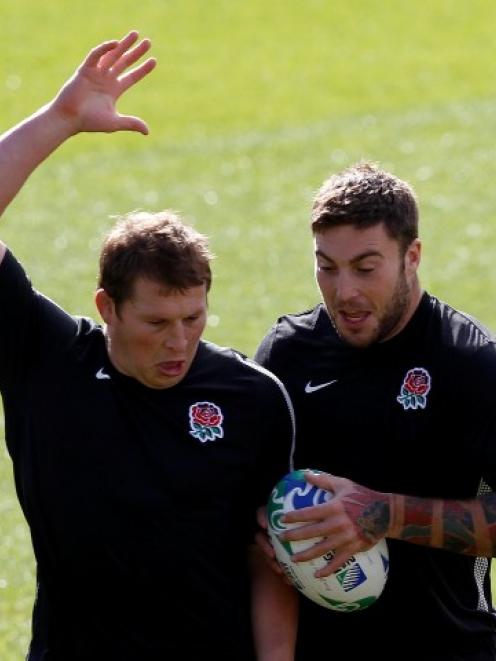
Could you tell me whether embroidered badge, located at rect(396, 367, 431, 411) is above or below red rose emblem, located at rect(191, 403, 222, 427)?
above

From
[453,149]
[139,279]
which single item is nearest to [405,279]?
[139,279]

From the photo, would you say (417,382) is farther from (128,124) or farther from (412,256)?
(128,124)

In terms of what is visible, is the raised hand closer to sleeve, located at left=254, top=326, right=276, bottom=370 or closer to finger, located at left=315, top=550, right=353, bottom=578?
sleeve, located at left=254, top=326, right=276, bottom=370

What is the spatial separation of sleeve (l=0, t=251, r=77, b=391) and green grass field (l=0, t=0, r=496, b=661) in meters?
3.97

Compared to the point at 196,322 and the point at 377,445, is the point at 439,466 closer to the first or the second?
the point at 377,445

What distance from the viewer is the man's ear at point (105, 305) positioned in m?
5.73

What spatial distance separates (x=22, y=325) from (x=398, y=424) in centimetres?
141

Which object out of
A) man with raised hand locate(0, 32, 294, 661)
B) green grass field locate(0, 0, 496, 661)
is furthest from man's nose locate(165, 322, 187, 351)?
green grass field locate(0, 0, 496, 661)

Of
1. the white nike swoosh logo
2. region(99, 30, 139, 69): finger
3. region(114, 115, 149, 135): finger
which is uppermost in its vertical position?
region(99, 30, 139, 69): finger

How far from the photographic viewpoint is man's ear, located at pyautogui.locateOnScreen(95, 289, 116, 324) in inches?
225

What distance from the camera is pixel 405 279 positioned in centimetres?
603

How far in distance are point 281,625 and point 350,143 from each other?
1447 centimetres

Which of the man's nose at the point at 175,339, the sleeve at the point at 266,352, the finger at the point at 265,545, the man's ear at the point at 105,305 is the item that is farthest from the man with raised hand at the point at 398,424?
the man's ear at the point at 105,305

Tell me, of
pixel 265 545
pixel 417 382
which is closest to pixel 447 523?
pixel 417 382
